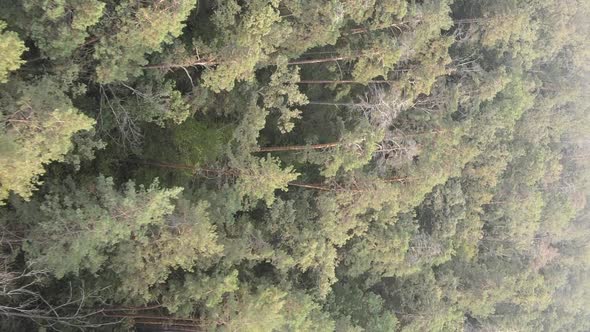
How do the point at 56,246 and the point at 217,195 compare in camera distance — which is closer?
the point at 56,246

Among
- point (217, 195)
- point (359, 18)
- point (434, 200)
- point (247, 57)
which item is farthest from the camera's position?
point (434, 200)

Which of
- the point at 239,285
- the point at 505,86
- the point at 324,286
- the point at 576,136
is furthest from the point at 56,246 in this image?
the point at 576,136

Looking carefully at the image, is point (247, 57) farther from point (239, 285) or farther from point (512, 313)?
point (512, 313)

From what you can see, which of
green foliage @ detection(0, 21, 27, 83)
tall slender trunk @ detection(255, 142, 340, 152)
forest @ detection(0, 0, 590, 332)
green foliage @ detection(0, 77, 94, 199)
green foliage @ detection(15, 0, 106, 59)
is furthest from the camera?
tall slender trunk @ detection(255, 142, 340, 152)

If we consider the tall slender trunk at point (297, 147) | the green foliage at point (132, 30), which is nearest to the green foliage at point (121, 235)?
the green foliage at point (132, 30)

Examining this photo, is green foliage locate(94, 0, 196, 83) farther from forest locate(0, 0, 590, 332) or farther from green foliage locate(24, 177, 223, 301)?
green foliage locate(24, 177, 223, 301)

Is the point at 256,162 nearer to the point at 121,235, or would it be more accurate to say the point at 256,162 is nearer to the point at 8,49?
the point at 121,235

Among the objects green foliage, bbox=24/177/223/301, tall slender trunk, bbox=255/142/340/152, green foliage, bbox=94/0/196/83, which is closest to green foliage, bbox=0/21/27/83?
green foliage, bbox=94/0/196/83

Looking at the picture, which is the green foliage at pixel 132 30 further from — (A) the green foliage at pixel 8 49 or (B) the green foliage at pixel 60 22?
(A) the green foliage at pixel 8 49

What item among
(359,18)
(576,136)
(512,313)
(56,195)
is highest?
(576,136)
